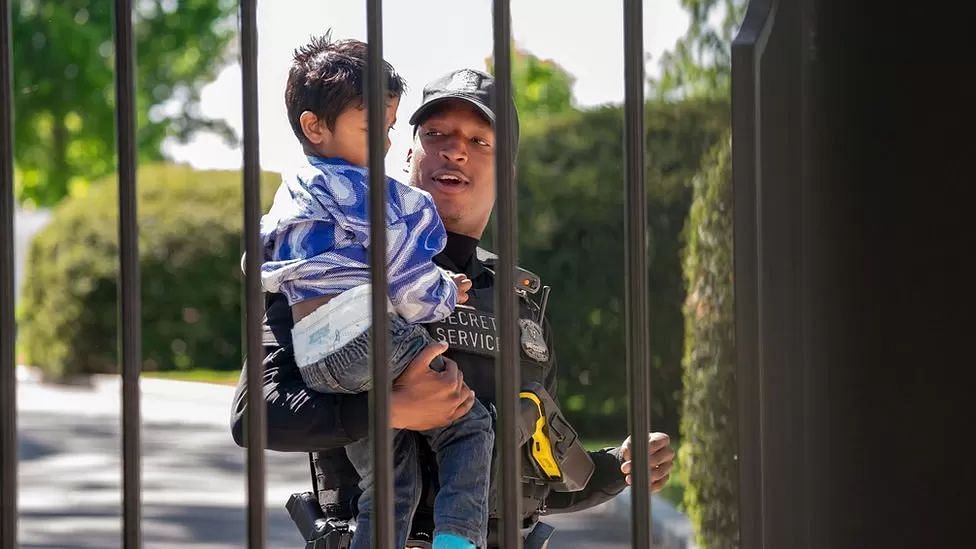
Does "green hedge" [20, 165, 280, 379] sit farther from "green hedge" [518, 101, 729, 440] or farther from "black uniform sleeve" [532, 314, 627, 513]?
"black uniform sleeve" [532, 314, 627, 513]

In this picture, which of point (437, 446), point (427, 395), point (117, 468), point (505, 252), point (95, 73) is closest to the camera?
point (505, 252)

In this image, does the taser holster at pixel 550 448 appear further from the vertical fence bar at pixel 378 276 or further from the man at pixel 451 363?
the vertical fence bar at pixel 378 276

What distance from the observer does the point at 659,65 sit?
185cm

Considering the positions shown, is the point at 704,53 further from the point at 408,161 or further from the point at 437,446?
the point at 437,446

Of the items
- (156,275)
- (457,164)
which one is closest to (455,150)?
(457,164)

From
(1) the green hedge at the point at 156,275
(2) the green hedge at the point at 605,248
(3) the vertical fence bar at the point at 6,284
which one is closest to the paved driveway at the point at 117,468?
(1) the green hedge at the point at 156,275

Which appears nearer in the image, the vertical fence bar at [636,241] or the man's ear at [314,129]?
the vertical fence bar at [636,241]

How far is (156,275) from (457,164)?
29.1ft

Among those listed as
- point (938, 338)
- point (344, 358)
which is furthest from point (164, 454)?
point (938, 338)

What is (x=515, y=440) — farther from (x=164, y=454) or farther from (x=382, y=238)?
(x=164, y=454)

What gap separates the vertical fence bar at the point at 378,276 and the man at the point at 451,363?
0.37 meters

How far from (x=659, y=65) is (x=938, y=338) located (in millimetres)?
716

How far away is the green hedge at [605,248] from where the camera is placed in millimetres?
1857

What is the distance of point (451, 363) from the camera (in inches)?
66.6
